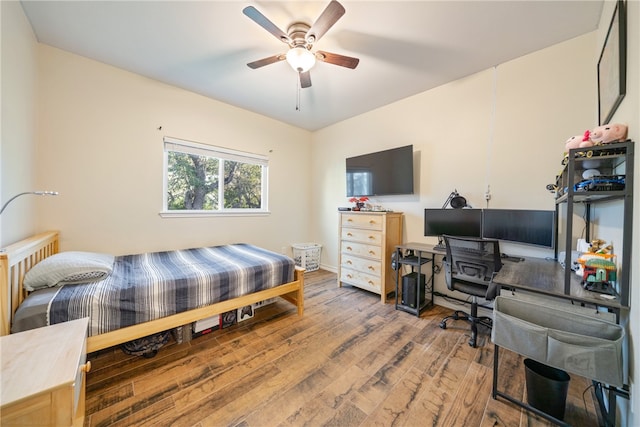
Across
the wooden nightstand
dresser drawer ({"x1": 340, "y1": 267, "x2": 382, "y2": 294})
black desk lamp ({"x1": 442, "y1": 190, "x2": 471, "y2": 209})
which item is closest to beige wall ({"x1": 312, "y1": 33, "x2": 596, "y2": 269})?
black desk lamp ({"x1": 442, "y1": 190, "x2": 471, "y2": 209})

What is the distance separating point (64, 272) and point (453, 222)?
3.45 meters

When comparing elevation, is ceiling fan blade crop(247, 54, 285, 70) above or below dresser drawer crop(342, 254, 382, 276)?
above

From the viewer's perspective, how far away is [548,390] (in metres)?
1.29

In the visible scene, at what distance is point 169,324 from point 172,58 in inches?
100

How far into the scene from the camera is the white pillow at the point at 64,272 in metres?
1.56

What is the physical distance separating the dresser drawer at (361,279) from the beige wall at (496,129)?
74 centimetres

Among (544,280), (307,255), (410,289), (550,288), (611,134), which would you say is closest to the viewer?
(611,134)

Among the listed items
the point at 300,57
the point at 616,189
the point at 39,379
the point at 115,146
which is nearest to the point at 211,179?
the point at 115,146

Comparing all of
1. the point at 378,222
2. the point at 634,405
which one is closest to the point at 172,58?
the point at 378,222

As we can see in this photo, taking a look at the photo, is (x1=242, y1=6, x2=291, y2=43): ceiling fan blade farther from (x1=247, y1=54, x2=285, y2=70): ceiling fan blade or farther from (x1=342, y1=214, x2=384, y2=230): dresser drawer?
(x1=342, y1=214, x2=384, y2=230): dresser drawer

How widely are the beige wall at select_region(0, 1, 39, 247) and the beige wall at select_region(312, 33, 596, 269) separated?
3.55m

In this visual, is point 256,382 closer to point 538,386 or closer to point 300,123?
point 538,386

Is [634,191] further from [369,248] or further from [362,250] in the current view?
[362,250]

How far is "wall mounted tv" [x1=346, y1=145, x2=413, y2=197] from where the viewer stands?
2975 millimetres
